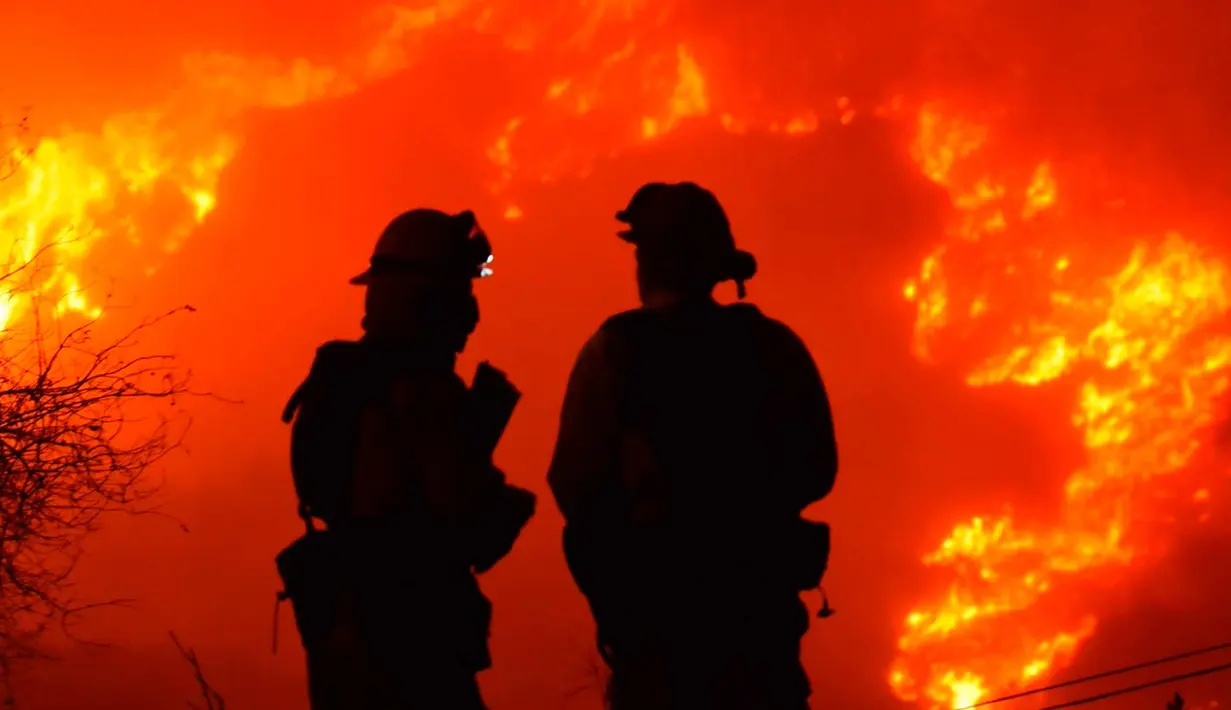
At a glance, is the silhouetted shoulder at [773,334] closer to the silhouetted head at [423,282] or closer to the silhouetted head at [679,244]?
the silhouetted head at [679,244]

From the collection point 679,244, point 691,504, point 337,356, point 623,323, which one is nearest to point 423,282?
point 337,356

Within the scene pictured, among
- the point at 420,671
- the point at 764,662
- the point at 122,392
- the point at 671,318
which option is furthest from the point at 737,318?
the point at 122,392

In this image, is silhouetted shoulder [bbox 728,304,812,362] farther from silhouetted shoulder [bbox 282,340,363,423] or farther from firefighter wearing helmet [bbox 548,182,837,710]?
silhouetted shoulder [bbox 282,340,363,423]

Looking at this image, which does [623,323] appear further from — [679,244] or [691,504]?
[691,504]

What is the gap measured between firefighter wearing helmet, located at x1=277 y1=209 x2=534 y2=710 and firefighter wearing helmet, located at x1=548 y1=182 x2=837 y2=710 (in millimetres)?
466

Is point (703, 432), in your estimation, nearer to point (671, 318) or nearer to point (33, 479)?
point (671, 318)

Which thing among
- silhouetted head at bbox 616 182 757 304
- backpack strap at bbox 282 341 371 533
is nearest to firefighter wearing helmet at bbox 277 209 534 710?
backpack strap at bbox 282 341 371 533

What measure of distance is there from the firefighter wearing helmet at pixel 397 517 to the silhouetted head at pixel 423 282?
0.02 meters

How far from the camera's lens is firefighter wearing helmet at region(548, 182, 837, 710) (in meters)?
8.27

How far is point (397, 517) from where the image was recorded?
8430 millimetres

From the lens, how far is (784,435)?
863 cm

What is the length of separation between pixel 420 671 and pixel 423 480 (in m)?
0.95

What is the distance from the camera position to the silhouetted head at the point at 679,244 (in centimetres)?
877

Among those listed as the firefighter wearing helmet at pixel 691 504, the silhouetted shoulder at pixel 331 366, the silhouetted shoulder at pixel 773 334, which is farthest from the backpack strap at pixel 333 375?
the silhouetted shoulder at pixel 773 334
